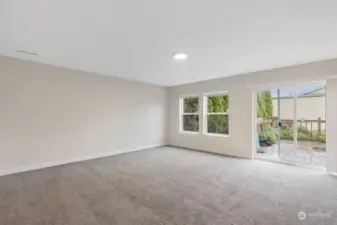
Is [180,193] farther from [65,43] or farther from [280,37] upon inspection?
[65,43]

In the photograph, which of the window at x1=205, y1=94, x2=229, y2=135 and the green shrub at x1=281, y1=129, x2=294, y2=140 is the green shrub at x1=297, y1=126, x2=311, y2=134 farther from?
the window at x1=205, y1=94, x2=229, y2=135

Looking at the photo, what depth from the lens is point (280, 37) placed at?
2838 mm

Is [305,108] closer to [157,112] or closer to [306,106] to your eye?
[306,106]

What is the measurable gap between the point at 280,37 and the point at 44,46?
3608 mm

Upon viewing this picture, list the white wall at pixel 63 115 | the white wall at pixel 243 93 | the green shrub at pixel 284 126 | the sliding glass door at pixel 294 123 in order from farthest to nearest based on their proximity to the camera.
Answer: the green shrub at pixel 284 126 → the sliding glass door at pixel 294 123 → the white wall at pixel 243 93 → the white wall at pixel 63 115

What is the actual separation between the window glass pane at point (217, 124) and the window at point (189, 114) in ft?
1.56

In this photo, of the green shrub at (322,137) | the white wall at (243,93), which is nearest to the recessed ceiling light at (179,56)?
the white wall at (243,93)

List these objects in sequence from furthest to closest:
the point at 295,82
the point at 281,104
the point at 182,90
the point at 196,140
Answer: the point at 182,90, the point at 196,140, the point at 281,104, the point at 295,82

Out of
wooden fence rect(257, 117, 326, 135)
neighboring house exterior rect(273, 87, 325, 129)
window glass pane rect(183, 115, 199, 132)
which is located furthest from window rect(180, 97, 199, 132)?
neighboring house exterior rect(273, 87, 325, 129)

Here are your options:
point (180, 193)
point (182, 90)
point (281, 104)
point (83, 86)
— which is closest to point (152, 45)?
point (180, 193)

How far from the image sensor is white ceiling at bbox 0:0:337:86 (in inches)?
80.7

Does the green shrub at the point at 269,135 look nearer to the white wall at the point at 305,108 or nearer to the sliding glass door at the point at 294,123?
the sliding glass door at the point at 294,123

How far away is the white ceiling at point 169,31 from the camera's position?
205 cm

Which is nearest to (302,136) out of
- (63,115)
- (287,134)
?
(287,134)
